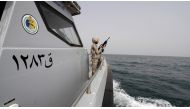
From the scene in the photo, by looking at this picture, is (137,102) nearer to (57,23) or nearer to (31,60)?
(57,23)

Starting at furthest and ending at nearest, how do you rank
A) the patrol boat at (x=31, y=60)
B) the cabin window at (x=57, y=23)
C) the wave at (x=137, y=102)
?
the wave at (x=137, y=102) → the cabin window at (x=57, y=23) → the patrol boat at (x=31, y=60)

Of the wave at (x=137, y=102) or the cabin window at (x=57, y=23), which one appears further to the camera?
the wave at (x=137, y=102)

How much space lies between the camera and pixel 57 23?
2.76m

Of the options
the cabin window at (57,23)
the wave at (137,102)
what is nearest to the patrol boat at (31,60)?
the cabin window at (57,23)

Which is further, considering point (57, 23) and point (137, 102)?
point (137, 102)

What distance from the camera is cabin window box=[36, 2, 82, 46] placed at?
6.81 feet

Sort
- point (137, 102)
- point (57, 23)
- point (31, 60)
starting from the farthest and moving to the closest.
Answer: point (137, 102) → point (57, 23) → point (31, 60)

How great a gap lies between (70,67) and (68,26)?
1.13 m

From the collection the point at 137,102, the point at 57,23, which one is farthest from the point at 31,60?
the point at 137,102

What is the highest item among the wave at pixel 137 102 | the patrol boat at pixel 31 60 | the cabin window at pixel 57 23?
the cabin window at pixel 57 23

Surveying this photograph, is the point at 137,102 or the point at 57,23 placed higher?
the point at 57,23

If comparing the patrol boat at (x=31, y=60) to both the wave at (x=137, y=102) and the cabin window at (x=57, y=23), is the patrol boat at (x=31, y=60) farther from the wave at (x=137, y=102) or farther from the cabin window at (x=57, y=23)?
the wave at (x=137, y=102)

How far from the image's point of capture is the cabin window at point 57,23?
6.81 ft

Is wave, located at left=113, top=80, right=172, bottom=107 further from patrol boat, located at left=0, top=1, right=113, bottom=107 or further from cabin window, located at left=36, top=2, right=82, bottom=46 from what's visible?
patrol boat, located at left=0, top=1, right=113, bottom=107
